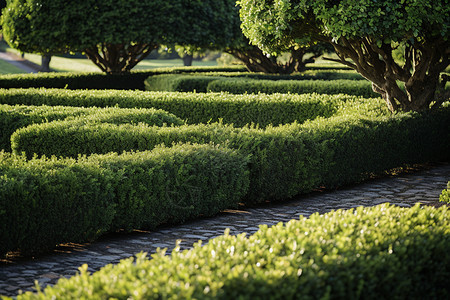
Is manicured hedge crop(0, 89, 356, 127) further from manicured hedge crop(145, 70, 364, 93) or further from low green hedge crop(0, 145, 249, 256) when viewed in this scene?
low green hedge crop(0, 145, 249, 256)

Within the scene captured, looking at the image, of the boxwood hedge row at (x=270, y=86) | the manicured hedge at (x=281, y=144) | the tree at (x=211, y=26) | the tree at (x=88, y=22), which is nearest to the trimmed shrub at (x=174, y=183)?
the manicured hedge at (x=281, y=144)

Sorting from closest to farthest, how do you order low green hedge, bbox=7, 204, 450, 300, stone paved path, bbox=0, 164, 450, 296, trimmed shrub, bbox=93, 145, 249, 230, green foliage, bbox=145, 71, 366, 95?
low green hedge, bbox=7, 204, 450, 300, stone paved path, bbox=0, 164, 450, 296, trimmed shrub, bbox=93, 145, 249, 230, green foliage, bbox=145, 71, 366, 95

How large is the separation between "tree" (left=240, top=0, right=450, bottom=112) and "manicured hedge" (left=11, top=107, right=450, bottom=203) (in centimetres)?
140

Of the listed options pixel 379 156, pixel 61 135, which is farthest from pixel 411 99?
pixel 61 135

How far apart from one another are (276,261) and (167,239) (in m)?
3.67

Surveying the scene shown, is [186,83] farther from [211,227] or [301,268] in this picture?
[301,268]

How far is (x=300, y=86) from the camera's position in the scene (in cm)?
1850

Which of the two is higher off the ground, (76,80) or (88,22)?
(88,22)

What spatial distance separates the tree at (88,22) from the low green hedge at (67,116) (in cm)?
1254

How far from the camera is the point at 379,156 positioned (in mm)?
11062

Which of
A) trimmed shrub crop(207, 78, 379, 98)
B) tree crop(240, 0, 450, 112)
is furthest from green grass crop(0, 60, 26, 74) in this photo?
tree crop(240, 0, 450, 112)

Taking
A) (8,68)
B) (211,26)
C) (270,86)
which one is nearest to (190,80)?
(270,86)

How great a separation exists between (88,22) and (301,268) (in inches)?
895

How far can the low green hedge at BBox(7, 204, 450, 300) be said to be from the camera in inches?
130
